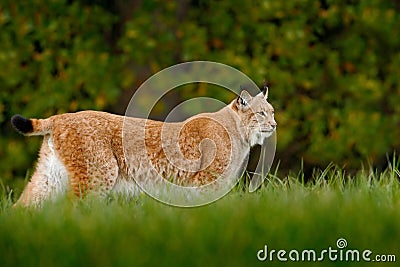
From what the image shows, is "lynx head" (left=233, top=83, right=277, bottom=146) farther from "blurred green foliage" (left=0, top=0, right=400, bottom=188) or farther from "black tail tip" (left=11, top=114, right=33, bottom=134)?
"blurred green foliage" (left=0, top=0, right=400, bottom=188)

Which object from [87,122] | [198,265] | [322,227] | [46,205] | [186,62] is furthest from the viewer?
[186,62]

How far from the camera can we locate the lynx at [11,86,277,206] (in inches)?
238

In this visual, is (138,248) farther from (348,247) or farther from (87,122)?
(87,122)

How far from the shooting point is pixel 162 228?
437 cm

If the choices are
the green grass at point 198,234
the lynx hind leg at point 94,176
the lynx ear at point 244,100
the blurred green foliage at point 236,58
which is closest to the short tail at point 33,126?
the lynx hind leg at point 94,176

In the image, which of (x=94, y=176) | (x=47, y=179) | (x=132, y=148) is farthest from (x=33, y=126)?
(x=132, y=148)

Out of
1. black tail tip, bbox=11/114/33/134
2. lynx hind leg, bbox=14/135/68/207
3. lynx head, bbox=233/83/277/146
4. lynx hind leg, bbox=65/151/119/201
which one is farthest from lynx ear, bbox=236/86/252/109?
black tail tip, bbox=11/114/33/134

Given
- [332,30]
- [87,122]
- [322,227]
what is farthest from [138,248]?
[332,30]

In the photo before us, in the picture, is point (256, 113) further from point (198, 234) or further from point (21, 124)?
point (198, 234)

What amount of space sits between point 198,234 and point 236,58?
15.5 feet

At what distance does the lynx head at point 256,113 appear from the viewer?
627cm

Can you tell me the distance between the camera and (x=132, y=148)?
6.21m

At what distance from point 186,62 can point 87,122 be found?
2.83 metres

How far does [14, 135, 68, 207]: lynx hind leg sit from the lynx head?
1.23 meters
